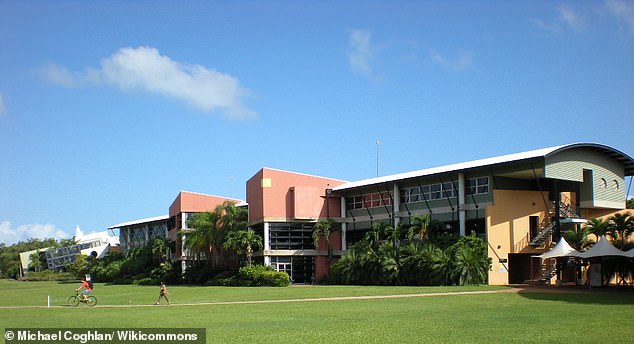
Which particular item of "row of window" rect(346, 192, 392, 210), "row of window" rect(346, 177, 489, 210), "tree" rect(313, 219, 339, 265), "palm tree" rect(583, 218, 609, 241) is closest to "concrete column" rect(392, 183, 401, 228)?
"row of window" rect(346, 177, 489, 210)

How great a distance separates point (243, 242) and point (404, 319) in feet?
121

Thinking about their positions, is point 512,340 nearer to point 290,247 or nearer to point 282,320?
point 282,320

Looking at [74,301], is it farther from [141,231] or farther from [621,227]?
[141,231]

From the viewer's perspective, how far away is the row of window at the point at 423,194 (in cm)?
4959

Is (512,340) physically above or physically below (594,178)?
below

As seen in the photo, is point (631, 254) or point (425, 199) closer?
point (631, 254)

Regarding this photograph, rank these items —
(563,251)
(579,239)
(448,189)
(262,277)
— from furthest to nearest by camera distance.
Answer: (262,277), (448,189), (579,239), (563,251)

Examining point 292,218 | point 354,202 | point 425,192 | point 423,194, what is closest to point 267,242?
point 292,218

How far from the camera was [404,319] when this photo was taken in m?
24.4

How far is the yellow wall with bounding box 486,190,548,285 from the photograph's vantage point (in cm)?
4731

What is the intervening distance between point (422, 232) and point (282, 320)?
26.8 metres

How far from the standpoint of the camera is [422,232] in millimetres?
50469

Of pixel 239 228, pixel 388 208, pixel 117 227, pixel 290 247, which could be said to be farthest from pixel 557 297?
pixel 117 227

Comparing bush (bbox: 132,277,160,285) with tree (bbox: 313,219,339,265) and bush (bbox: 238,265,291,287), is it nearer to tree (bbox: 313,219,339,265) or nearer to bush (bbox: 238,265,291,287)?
bush (bbox: 238,265,291,287)
